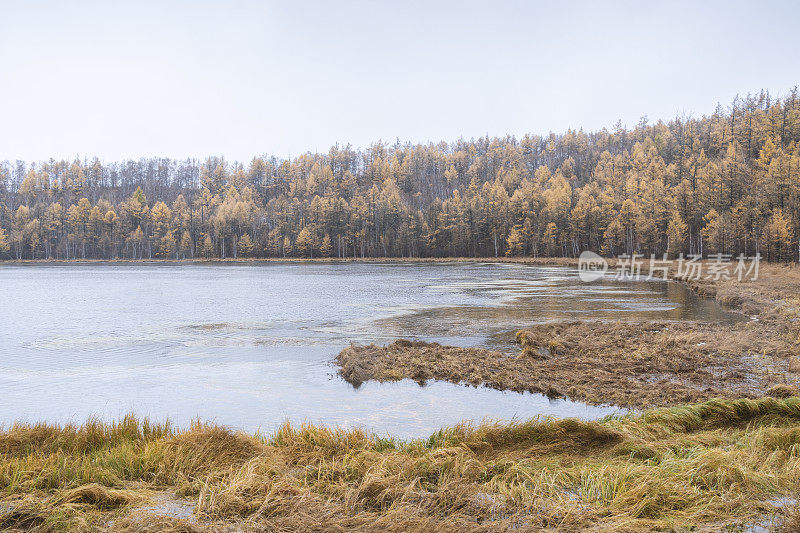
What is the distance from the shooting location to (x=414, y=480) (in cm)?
472

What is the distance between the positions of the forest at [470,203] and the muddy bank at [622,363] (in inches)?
1900

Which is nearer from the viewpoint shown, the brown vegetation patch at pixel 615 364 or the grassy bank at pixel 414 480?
the grassy bank at pixel 414 480

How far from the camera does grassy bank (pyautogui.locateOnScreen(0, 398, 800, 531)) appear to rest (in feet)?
13.0

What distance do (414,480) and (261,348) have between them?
12.2 m

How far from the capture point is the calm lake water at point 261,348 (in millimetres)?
9641

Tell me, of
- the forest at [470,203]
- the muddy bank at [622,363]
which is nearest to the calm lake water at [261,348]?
the muddy bank at [622,363]

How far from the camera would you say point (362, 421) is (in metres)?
8.98

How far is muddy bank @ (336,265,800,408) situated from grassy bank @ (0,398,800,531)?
3.49m

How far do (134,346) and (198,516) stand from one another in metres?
14.3

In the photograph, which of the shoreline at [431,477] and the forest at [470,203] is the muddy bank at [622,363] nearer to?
the shoreline at [431,477]

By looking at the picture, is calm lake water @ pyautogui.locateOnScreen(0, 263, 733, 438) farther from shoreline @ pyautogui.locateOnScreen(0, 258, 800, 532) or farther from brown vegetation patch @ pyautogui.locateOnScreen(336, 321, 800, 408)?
shoreline @ pyautogui.locateOnScreen(0, 258, 800, 532)
